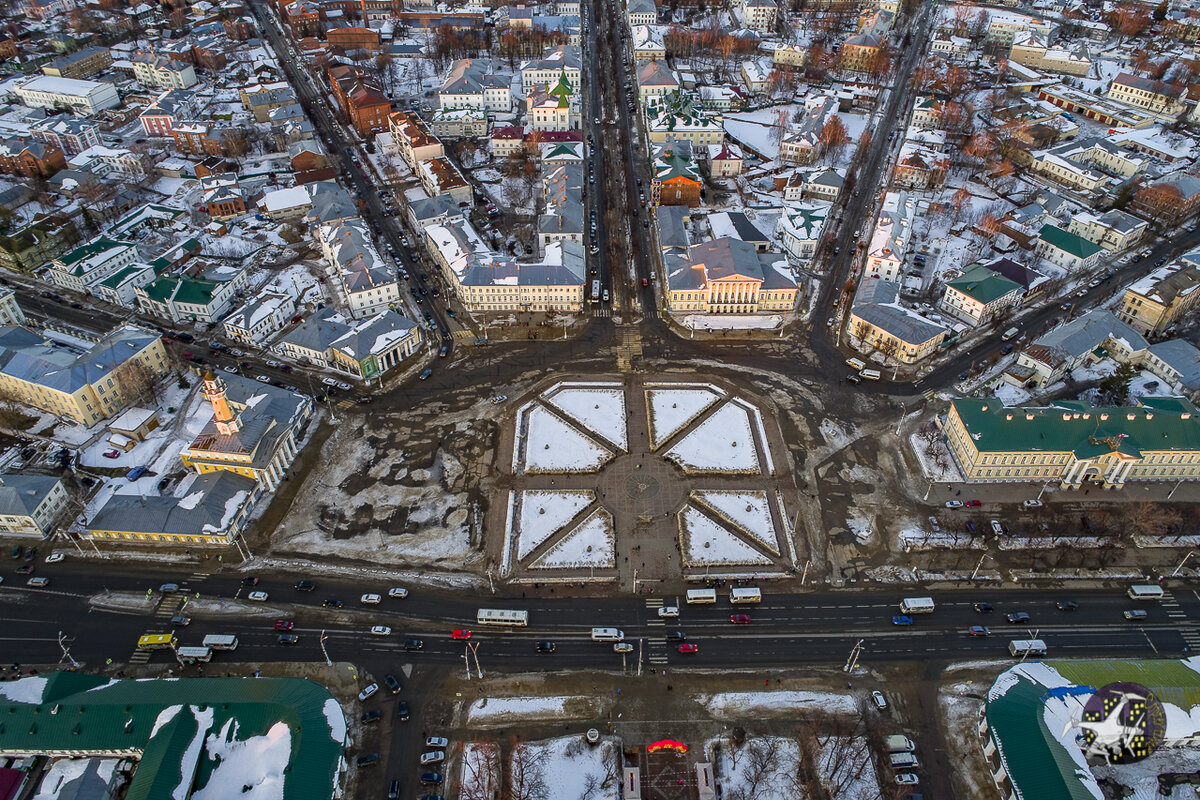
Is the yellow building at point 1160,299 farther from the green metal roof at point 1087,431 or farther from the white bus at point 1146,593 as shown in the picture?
the white bus at point 1146,593

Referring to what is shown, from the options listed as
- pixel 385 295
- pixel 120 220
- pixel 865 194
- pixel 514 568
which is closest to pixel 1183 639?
pixel 514 568

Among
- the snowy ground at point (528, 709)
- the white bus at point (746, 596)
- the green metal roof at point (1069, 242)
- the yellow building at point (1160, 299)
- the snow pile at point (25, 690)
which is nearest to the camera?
the snow pile at point (25, 690)

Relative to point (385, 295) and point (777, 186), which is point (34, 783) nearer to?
point (385, 295)

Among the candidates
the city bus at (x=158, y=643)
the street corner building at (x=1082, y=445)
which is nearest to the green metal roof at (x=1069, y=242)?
the street corner building at (x=1082, y=445)

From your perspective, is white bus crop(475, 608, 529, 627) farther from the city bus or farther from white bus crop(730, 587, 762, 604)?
the city bus

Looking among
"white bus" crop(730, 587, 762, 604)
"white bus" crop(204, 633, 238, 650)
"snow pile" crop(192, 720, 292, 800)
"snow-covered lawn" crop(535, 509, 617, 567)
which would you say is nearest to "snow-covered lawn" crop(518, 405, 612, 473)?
"snow-covered lawn" crop(535, 509, 617, 567)
